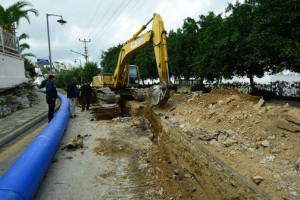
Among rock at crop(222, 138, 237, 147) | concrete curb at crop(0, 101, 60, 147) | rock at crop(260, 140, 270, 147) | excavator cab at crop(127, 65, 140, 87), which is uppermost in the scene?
excavator cab at crop(127, 65, 140, 87)

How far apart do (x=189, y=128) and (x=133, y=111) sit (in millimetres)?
6134

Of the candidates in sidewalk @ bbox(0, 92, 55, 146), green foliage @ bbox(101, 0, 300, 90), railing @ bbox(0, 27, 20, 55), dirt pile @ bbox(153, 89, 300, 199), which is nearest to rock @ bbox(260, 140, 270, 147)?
dirt pile @ bbox(153, 89, 300, 199)

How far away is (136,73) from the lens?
54.0 feet

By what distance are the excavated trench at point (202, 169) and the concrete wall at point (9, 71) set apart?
7600 mm

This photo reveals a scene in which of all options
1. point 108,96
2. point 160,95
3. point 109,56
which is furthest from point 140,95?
point 109,56

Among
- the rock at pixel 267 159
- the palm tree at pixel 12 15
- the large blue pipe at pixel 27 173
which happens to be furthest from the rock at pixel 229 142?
the palm tree at pixel 12 15

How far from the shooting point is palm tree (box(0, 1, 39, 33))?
18.6 meters

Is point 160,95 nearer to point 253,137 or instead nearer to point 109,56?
point 253,137

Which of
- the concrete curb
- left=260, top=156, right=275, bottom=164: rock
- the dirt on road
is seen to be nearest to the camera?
the dirt on road

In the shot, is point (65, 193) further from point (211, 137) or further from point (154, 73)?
point (154, 73)

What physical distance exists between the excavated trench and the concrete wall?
7600 mm

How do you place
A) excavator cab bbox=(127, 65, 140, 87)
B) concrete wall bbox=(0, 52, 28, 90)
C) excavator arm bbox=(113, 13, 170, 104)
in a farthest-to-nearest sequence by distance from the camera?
1. excavator cab bbox=(127, 65, 140, 87)
2. concrete wall bbox=(0, 52, 28, 90)
3. excavator arm bbox=(113, 13, 170, 104)

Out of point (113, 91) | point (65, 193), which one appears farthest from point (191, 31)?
point (65, 193)

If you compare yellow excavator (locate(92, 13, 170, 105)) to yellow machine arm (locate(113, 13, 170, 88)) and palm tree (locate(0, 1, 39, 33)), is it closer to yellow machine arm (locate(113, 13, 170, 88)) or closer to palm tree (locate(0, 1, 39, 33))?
yellow machine arm (locate(113, 13, 170, 88))
